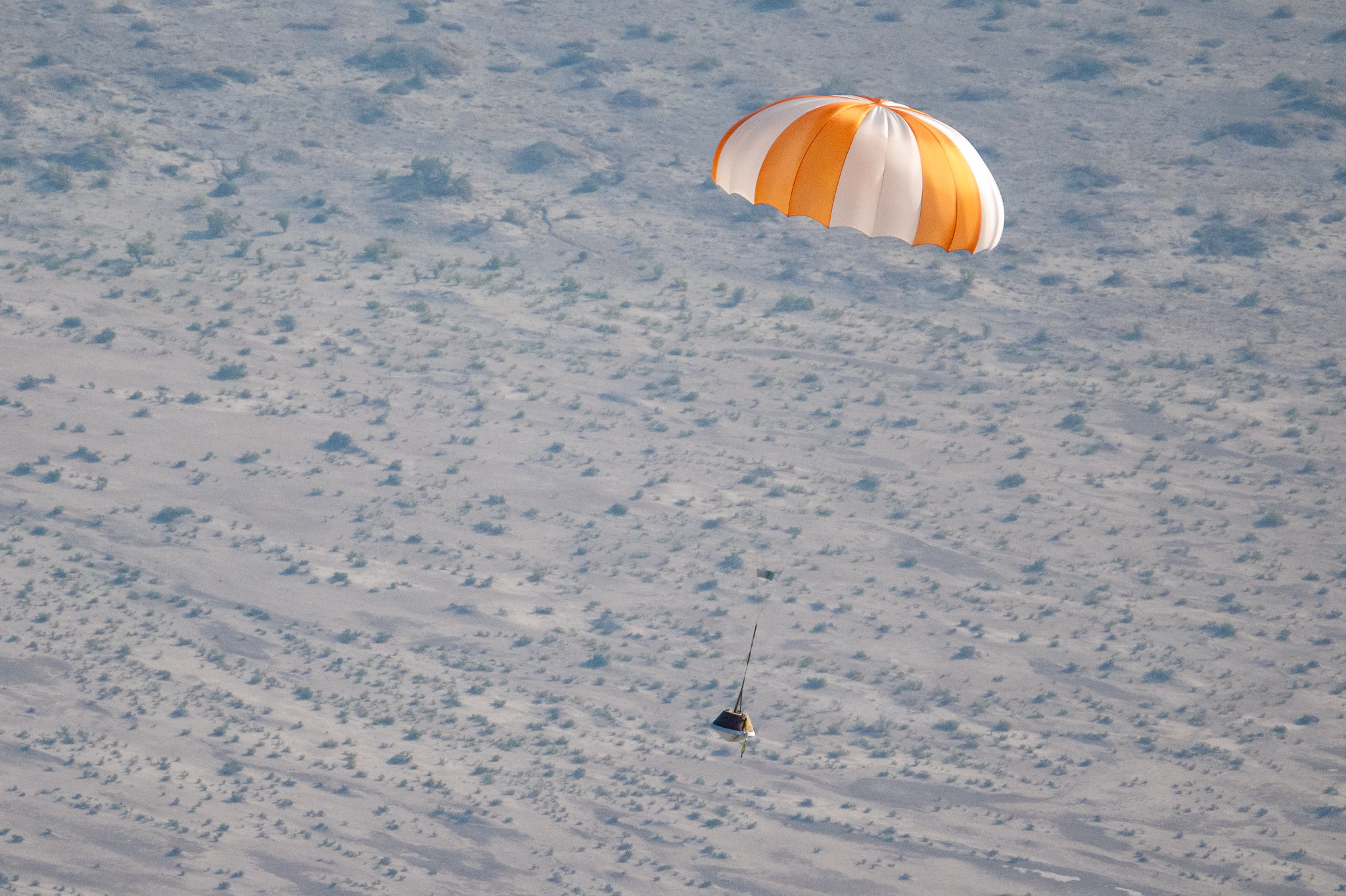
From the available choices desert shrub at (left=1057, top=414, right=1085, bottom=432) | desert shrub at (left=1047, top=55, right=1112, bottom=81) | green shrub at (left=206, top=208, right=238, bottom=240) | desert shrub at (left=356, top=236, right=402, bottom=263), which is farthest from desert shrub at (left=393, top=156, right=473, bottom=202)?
desert shrub at (left=1047, top=55, right=1112, bottom=81)

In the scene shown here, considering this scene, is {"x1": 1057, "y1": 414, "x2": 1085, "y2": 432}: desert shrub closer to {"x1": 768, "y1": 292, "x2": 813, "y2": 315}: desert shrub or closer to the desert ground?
the desert ground

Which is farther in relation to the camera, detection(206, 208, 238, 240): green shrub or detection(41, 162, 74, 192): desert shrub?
detection(41, 162, 74, 192): desert shrub

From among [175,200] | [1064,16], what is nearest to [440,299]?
[175,200]

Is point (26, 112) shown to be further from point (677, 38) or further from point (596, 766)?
point (596, 766)

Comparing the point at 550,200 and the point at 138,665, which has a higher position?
the point at 550,200

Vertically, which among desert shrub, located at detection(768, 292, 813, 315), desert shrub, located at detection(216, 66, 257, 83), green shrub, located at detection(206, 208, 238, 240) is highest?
desert shrub, located at detection(216, 66, 257, 83)

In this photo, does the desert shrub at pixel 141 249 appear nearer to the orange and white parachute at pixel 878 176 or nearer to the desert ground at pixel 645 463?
the desert ground at pixel 645 463
